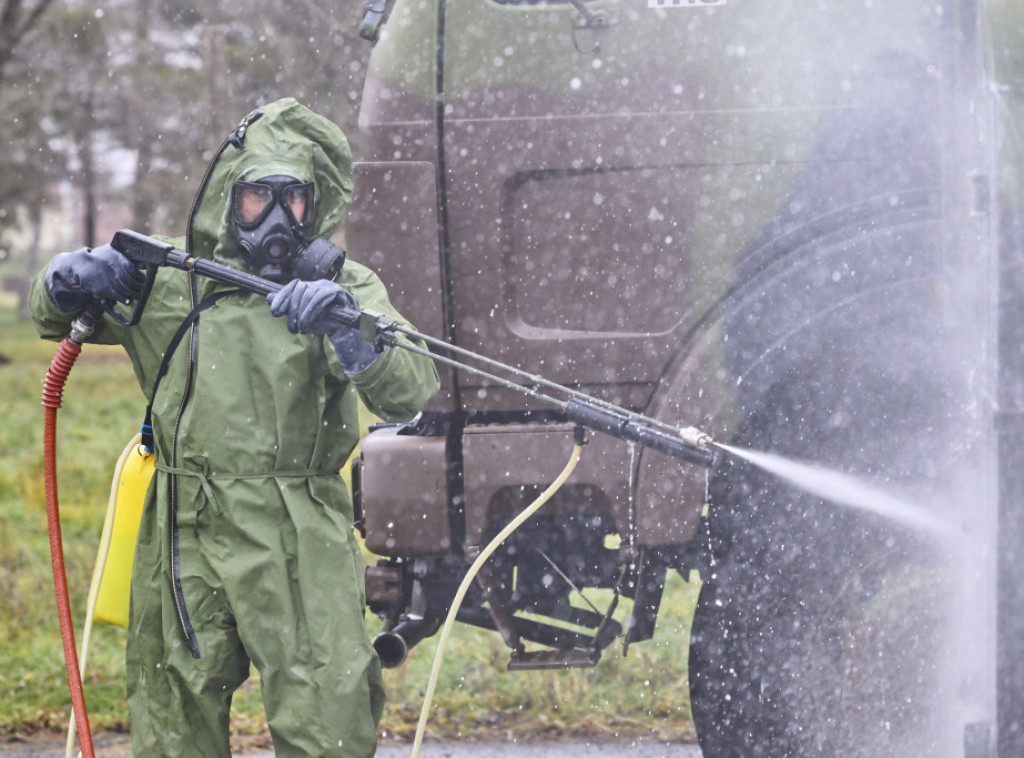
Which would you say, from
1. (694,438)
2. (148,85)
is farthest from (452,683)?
(148,85)

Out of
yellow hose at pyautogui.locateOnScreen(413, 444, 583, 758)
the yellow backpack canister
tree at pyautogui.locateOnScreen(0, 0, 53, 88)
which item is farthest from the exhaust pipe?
tree at pyautogui.locateOnScreen(0, 0, 53, 88)

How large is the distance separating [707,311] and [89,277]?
1.57 metres

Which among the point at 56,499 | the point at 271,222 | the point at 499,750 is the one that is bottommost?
the point at 499,750

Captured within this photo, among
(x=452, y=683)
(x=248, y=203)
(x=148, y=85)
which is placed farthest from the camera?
(x=148, y=85)

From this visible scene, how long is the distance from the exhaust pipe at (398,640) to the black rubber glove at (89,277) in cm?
116

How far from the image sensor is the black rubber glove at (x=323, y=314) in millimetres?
2689

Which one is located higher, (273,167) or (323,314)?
(273,167)

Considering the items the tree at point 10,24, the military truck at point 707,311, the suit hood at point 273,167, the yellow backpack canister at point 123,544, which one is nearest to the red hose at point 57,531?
the yellow backpack canister at point 123,544

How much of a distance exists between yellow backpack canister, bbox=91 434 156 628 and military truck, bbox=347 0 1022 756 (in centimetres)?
60

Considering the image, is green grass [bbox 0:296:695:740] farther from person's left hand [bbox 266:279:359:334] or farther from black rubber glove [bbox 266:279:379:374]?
person's left hand [bbox 266:279:359:334]

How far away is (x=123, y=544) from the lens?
10.5 feet

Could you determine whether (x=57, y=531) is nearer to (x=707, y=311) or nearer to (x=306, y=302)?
(x=306, y=302)

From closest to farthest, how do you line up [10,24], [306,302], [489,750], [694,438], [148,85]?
[306,302]
[694,438]
[489,750]
[10,24]
[148,85]

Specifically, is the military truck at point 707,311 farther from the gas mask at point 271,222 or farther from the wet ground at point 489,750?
the wet ground at point 489,750
